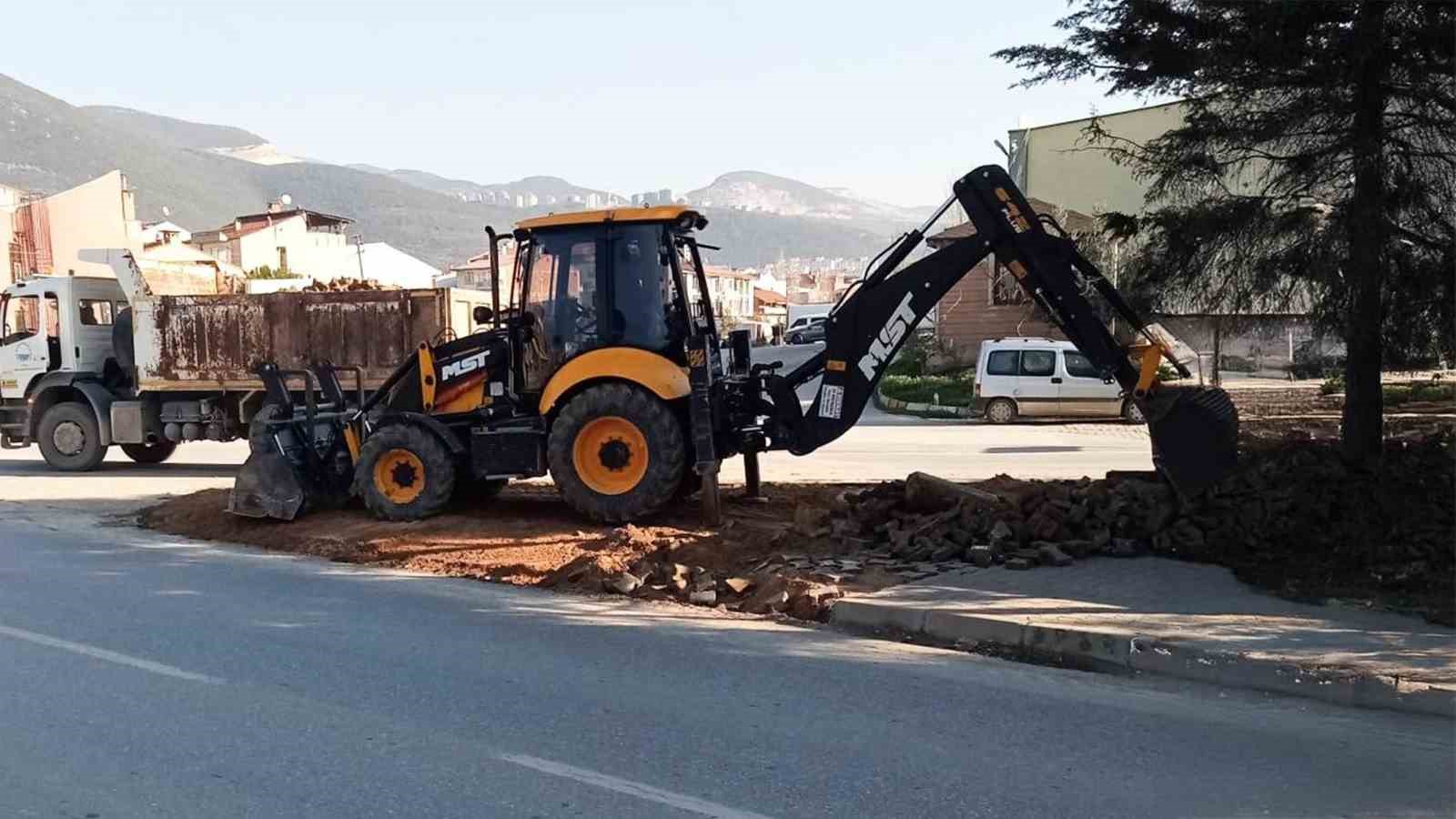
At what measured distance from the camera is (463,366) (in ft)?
38.2

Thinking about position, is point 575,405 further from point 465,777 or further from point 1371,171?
point 1371,171

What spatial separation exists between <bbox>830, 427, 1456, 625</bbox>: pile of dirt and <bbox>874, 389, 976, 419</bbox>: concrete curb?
54.1 feet

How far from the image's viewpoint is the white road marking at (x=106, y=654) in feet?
22.0

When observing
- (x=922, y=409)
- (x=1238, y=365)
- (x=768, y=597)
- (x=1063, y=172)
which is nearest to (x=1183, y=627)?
(x=768, y=597)

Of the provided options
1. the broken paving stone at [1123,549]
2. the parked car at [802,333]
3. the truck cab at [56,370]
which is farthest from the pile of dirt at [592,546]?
the parked car at [802,333]

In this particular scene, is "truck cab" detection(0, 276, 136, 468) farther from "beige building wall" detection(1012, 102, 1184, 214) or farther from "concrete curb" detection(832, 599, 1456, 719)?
"beige building wall" detection(1012, 102, 1184, 214)

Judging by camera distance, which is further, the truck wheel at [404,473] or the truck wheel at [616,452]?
the truck wheel at [404,473]

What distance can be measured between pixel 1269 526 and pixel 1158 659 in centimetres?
270

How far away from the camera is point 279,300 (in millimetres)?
16859

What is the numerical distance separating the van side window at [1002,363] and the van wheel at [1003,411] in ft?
1.89

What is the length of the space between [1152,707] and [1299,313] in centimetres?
439

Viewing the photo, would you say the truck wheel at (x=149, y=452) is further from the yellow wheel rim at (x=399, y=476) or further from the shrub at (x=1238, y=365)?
the shrub at (x=1238, y=365)

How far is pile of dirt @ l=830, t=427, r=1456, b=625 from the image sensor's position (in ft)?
27.1

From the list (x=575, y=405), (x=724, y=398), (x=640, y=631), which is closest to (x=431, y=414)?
(x=575, y=405)
